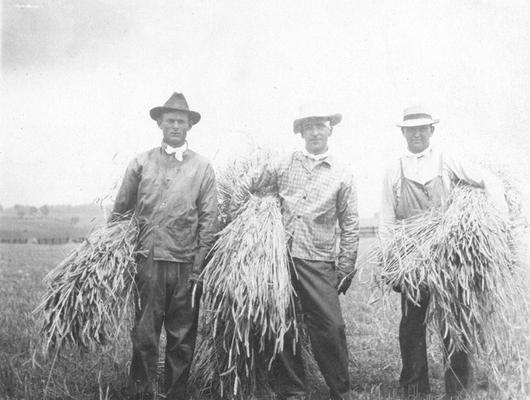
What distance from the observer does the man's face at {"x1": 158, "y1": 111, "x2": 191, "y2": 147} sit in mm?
3805

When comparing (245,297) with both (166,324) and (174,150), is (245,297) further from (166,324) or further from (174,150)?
(174,150)

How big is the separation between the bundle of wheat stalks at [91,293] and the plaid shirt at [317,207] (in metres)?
1.24

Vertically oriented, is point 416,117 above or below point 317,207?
above

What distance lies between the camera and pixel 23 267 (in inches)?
452

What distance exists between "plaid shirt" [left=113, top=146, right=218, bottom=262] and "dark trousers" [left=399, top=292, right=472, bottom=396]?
68.0 inches

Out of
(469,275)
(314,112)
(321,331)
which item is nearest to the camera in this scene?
(469,275)

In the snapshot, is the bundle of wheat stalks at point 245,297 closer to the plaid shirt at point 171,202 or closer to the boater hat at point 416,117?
the plaid shirt at point 171,202

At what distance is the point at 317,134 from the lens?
12.3ft

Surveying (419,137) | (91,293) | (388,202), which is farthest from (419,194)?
(91,293)

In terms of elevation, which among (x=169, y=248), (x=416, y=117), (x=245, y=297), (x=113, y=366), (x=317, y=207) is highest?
(x=416, y=117)

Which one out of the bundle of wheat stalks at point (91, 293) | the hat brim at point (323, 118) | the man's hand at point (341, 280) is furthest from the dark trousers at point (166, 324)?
the hat brim at point (323, 118)

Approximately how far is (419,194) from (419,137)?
19.4 inches

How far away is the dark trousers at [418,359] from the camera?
3643 millimetres

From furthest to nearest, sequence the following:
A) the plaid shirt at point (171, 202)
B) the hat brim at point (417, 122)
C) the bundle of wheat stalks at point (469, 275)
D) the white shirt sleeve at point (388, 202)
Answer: the white shirt sleeve at point (388, 202), the hat brim at point (417, 122), the plaid shirt at point (171, 202), the bundle of wheat stalks at point (469, 275)
